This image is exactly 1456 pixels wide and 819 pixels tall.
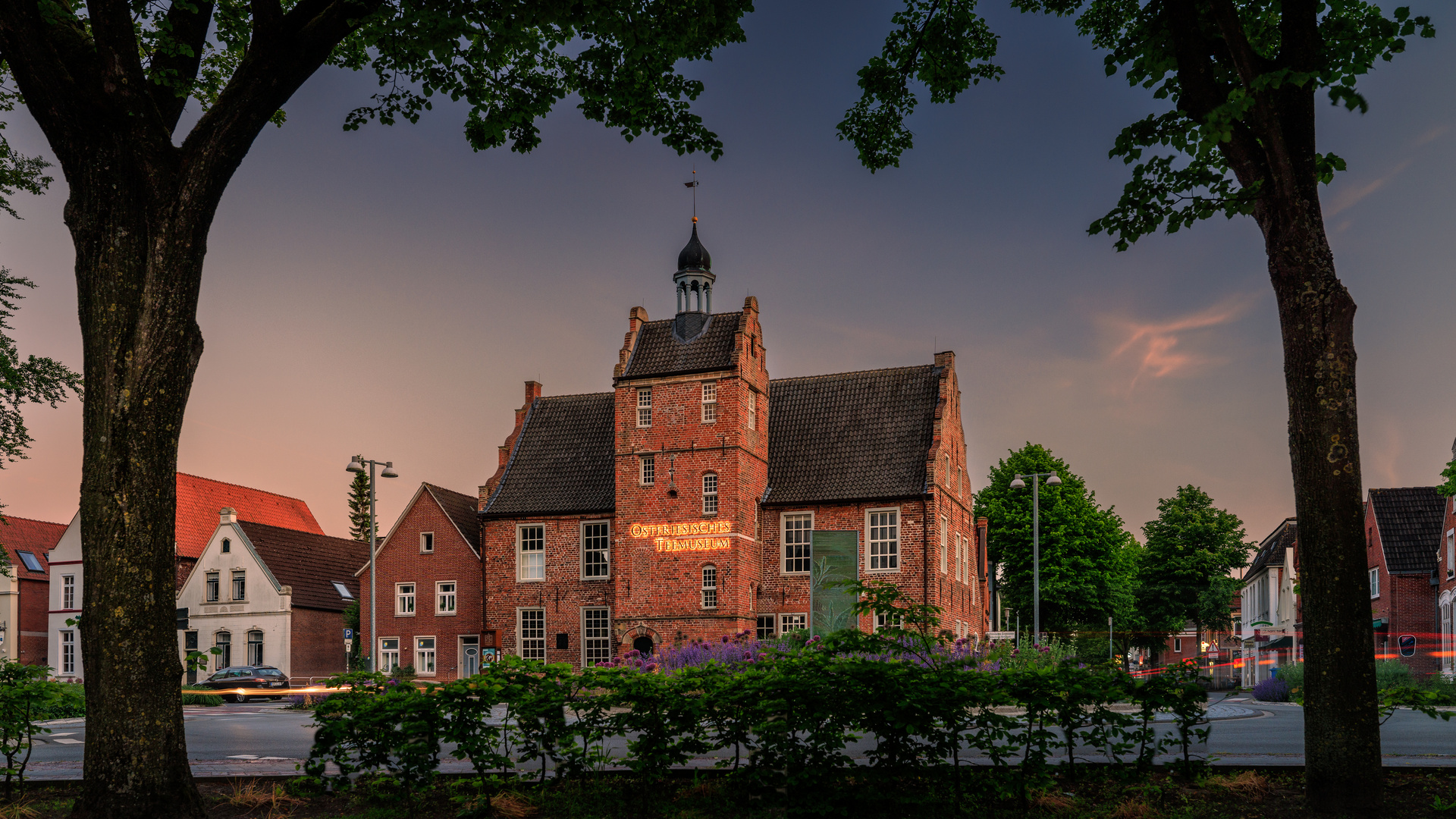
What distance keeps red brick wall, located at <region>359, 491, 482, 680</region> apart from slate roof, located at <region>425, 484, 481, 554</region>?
0.26 m

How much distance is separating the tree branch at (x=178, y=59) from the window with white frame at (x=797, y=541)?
33501 mm

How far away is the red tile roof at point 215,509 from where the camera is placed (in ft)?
192

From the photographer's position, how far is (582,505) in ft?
144

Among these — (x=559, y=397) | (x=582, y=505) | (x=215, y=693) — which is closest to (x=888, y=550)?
(x=582, y=505)

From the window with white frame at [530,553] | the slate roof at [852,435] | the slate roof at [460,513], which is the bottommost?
the window with white frame at [530,553]

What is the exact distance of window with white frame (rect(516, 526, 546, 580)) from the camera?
4438 cm

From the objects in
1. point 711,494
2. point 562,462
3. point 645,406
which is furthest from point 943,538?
point 562,462

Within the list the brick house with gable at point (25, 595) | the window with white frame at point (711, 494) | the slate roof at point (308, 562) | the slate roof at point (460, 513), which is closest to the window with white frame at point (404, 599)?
the slate roof at point (460, 513)

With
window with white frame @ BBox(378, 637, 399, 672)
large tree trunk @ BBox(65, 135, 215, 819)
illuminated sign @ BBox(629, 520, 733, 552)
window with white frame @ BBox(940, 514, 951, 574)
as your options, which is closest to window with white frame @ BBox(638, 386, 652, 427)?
illuminated sign @ BBox(629, 520, 733, 552)

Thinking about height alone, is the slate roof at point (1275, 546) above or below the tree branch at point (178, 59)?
below

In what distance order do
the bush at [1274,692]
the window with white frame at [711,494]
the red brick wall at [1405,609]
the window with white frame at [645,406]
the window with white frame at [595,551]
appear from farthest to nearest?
1. the red brick wall at [1405,609]
2. the window with white frame at [595,551]
3. the window with white frame at [645,406]
4. the window with white frame at [711,494]
5. the bush at [1274,692]

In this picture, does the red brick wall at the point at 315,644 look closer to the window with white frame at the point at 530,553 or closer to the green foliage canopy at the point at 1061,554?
the window with white frame at the point at 530,553

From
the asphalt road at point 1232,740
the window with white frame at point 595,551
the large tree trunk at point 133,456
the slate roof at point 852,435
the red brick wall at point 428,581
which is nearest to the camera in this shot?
the large tree trunk at point 133,456

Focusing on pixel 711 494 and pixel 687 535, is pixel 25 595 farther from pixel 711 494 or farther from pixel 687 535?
pixel 711 494
